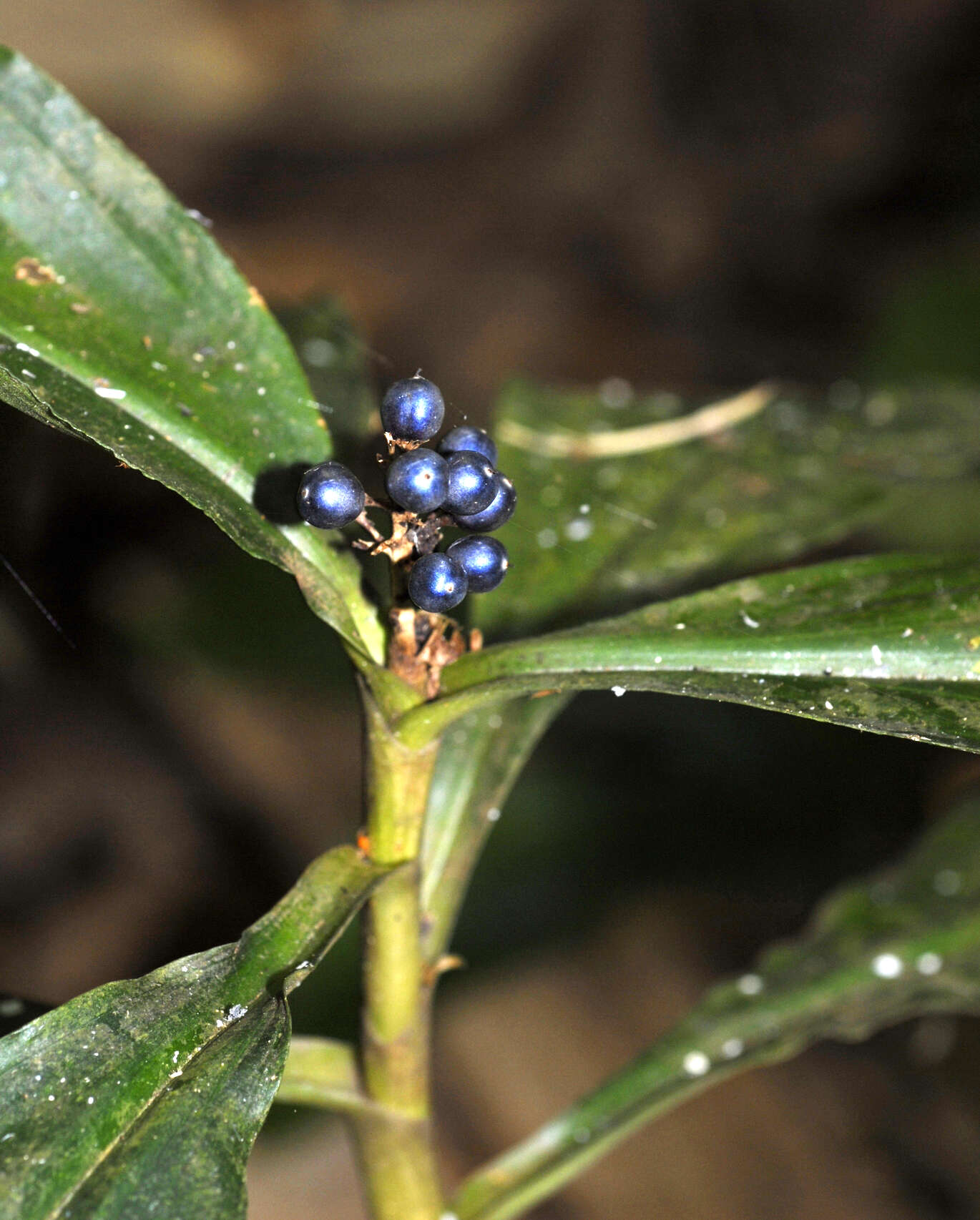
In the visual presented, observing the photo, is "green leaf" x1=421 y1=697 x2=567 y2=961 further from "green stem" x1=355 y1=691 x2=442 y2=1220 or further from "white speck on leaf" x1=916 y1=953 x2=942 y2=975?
"white speck on leaf" x1=916 y1=953 x2=942 y2=975

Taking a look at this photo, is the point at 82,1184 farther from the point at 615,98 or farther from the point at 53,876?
the point at 615,98

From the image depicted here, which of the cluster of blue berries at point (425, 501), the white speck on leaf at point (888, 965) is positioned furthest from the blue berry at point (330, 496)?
the white speck on leaf at point (888, 965)

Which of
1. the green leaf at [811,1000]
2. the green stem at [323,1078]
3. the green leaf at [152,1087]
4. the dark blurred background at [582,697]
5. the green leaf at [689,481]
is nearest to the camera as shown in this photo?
the green leaf at [152,1087]

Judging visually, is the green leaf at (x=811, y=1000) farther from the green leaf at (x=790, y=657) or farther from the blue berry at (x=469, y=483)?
the blue berry at (x=469, y=483)

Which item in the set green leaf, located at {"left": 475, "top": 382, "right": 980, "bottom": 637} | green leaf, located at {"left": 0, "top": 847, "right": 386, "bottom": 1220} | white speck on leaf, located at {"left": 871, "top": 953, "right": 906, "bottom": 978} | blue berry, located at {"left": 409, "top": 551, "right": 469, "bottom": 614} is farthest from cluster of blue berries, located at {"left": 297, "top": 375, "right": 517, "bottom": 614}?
white speck on leaf, located at {"left": 871, "top": 953, "right": 906, "bottom": 978}

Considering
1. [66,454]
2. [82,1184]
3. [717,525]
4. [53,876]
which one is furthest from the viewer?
[53,876]

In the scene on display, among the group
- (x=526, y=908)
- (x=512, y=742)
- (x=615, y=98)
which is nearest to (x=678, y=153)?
(x=615, y=98)

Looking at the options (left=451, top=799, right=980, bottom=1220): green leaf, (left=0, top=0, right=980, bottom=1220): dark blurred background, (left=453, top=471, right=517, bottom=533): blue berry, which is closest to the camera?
(left=453, top=471, right=517, bottom=533): blue berry
